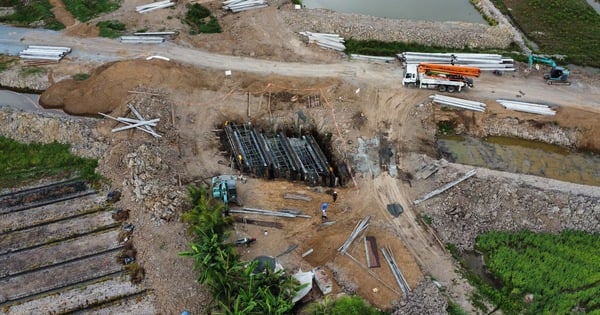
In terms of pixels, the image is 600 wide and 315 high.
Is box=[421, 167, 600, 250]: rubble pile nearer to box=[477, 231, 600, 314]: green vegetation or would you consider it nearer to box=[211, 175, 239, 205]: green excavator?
box=[477, 231, 600, 314]: green vegetation

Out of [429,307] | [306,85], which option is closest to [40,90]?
[306,85]

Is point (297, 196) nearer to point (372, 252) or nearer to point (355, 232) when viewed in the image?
point (355, 232)

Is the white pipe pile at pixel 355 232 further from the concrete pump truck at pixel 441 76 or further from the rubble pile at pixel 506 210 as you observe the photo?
the concrete pump truck at pixel 441 76

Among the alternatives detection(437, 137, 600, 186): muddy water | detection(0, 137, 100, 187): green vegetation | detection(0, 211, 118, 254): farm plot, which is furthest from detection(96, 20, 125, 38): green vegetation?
detection(437, 137, 600, 186): muddy water

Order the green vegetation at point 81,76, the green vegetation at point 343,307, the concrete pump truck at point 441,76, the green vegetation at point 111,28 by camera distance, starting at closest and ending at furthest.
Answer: the green vegetation at point 343,307, the concrete pump truck at point 441,76, the green vegetation at point 81,76, the green vegetation at point 111,28

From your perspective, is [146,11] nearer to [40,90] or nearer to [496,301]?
[40,90]

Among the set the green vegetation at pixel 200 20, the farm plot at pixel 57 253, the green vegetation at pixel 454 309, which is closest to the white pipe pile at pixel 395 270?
the green vegetation at pixel 454 309
